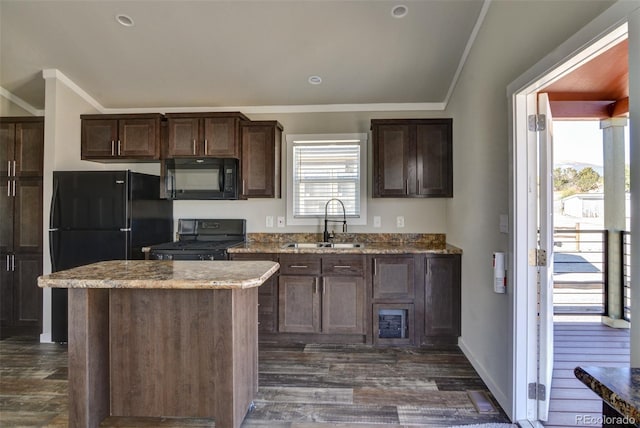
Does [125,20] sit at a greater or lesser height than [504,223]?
greater

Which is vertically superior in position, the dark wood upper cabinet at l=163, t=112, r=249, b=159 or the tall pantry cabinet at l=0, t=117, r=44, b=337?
the dark wood upper cabinet at l=163, t=112, r=249, b=159

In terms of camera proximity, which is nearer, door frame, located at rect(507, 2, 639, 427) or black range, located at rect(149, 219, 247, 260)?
door frame, located at rect(507, 2, 639, 427)

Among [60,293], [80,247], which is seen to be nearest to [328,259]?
[80,247]

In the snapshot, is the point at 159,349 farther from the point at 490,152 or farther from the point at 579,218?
the point at 579,218

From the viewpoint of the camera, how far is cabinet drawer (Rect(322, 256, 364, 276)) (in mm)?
3254

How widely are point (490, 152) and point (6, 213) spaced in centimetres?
455

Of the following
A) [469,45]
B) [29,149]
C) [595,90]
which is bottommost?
[29,149]

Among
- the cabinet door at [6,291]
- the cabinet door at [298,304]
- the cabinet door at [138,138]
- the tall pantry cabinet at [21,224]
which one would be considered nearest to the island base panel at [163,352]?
the cabinet door at [298,304]

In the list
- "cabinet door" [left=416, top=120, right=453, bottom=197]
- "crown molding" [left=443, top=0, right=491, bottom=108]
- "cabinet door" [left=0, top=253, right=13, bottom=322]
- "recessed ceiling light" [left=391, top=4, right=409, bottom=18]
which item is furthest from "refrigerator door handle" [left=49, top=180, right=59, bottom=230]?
"crown molding" [left=443, top=0, right=491, bottom=108]

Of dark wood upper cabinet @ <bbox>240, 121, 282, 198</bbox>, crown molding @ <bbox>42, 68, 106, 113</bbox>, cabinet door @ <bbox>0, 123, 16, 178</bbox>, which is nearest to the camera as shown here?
crown molding @ <bbox>42, 68, 106, 113</bbox>

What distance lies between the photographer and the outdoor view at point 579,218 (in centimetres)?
370

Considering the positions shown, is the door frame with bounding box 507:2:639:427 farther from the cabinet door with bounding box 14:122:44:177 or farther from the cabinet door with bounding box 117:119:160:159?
the cabinet door with bounding box 14:122:44:177

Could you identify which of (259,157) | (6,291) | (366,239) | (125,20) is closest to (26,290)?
(6,291)

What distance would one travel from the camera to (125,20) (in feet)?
8.93
